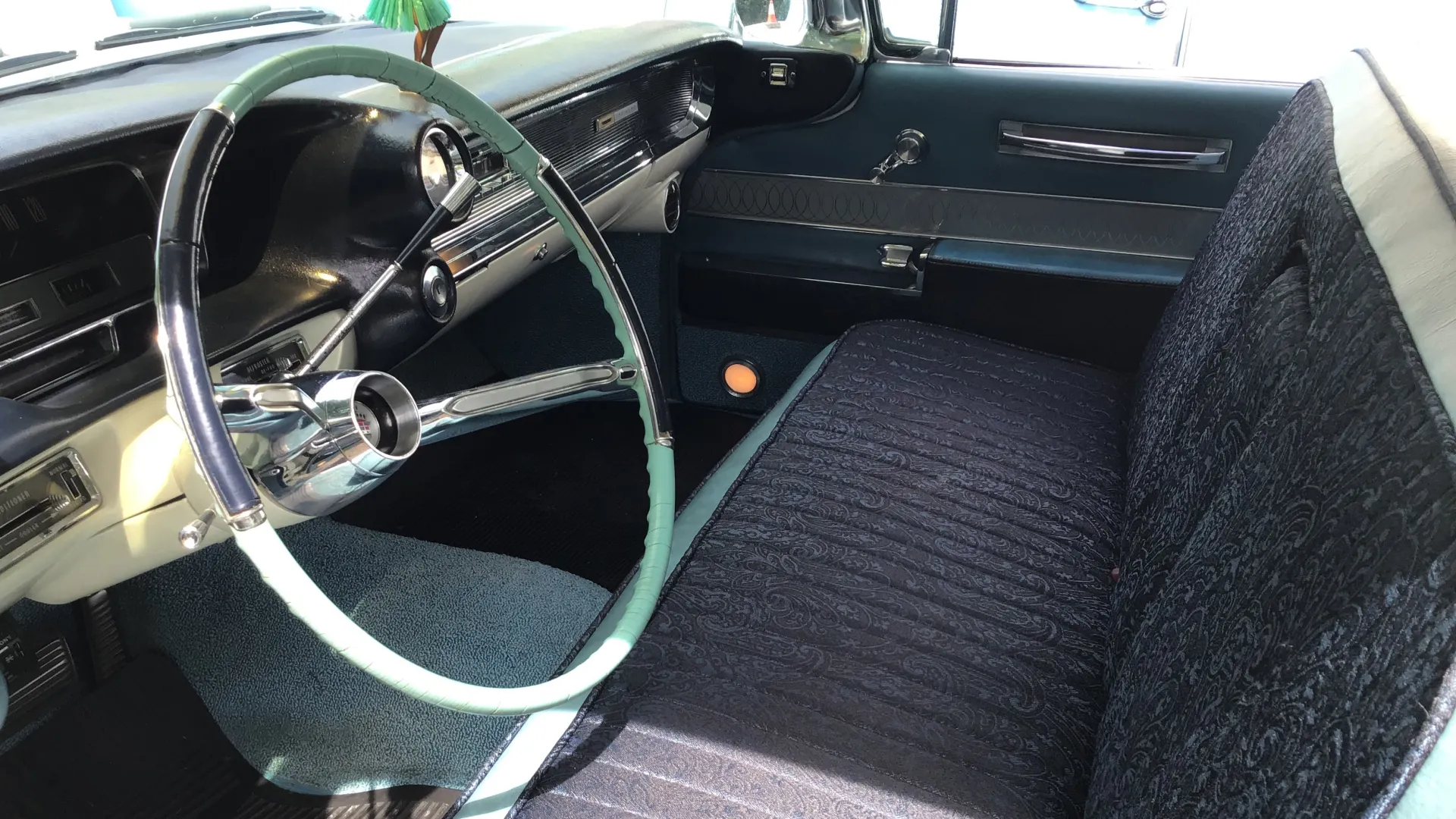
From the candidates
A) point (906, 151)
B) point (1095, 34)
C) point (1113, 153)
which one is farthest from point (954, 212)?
point (1095, 34)

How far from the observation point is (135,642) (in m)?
1.56

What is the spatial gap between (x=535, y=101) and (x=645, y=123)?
0.53 m

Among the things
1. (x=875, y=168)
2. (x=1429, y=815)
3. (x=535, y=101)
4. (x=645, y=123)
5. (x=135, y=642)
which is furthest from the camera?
(x=875, y=168)

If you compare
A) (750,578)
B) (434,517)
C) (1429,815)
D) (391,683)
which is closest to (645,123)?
(434,517)

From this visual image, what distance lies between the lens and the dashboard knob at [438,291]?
124cm

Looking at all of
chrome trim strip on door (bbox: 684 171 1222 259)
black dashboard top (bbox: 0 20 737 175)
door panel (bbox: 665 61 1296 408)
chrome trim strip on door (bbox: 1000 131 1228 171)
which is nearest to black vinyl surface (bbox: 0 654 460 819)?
black dashboard top (bbox: 0 20 737 175)

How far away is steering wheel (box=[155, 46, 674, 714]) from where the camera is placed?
0.65 m

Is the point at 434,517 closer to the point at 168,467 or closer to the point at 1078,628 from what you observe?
the point at 168,467

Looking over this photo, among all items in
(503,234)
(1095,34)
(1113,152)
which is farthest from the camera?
(1095,34)

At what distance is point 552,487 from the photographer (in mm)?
2188

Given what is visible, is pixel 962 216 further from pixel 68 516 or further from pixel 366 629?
pixel 68 516

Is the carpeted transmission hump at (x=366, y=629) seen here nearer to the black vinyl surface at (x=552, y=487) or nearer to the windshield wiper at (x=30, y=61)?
the black vinyl surface at (x=552, y=487)

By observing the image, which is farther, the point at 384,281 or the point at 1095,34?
the point at 1095,34

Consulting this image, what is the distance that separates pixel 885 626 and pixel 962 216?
47.4 inches
